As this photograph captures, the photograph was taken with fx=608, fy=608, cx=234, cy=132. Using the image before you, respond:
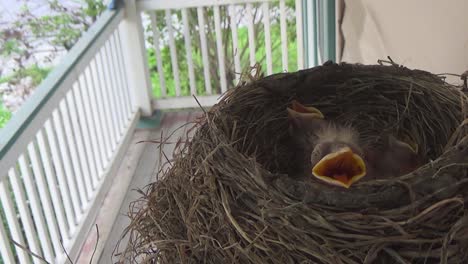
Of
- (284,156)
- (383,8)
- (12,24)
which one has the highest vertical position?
(383,8)

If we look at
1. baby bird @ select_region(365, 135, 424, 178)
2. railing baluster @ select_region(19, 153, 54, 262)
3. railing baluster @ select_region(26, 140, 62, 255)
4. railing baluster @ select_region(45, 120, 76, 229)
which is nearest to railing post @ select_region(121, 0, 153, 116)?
railing baluster @ select_region(45, 120, 76, 229)

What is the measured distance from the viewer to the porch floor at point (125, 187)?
7.48ft

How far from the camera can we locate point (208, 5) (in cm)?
307

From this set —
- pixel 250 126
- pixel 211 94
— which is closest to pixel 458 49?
pixel 250 126

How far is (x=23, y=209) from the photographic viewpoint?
1.88 m

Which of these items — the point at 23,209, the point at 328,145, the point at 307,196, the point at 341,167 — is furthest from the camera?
the point at 23,209

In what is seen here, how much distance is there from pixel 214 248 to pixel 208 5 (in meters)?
2.48

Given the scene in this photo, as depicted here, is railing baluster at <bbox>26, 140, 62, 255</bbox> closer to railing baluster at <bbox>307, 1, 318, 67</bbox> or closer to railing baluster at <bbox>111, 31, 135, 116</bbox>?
railing baluster at <bbox>111, 31, 135, 116</bbox>

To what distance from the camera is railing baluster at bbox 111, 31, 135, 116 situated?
9.75 feet

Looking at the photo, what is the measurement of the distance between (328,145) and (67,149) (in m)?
1.59

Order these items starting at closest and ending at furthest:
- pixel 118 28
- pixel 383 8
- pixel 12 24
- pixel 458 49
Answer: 1. pixel 458 49
2. pixel 383 8
3. pixel 12 24
4. pixel 118 28

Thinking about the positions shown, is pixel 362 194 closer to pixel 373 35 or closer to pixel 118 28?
pixel 373 35

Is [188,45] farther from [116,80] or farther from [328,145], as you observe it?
[328,145]

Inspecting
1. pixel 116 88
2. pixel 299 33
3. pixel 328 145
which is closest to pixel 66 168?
pixel 116 88
